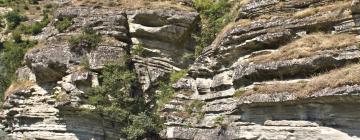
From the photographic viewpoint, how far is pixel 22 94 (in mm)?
35281

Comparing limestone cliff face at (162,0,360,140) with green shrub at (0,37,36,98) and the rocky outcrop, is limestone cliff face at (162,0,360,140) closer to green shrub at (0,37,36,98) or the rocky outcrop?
the rocky outcrop

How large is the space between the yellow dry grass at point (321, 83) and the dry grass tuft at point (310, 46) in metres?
1.35

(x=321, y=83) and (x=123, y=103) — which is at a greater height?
(x=321, y=83)

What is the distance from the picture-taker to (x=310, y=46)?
905 inches

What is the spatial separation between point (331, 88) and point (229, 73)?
28.1 feet

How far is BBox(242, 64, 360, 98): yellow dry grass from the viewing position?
63.1 feet

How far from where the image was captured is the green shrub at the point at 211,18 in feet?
113

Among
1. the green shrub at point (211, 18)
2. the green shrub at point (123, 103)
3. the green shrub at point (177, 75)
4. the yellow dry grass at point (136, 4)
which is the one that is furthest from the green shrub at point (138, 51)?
the green shrub at point (211, 18)

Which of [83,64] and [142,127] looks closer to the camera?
[142,127]

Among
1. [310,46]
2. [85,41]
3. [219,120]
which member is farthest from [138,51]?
[310,46]

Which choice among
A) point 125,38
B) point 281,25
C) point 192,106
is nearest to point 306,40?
point 281,25

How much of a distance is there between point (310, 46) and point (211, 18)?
14201mm

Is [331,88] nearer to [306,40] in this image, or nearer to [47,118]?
[306,40]

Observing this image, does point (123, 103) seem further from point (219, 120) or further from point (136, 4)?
point (136, 4)
